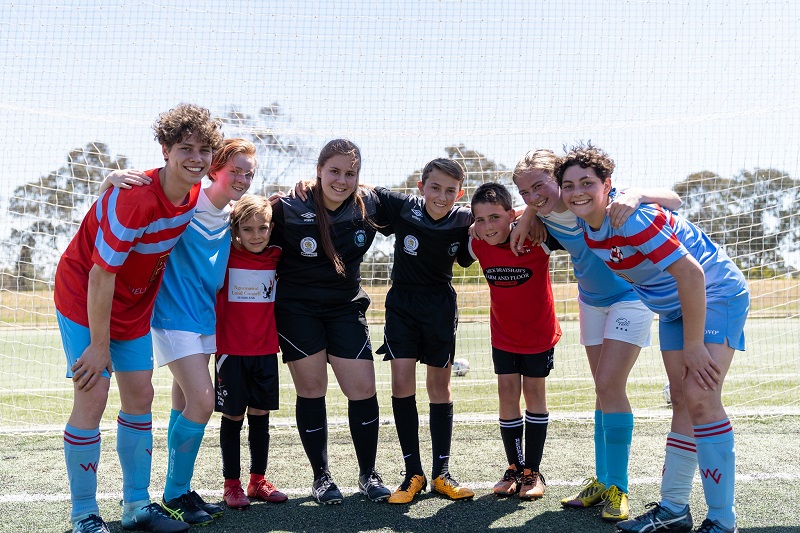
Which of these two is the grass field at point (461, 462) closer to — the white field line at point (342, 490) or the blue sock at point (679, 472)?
the white field line at point (342, 490)

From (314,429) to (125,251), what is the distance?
1.40m

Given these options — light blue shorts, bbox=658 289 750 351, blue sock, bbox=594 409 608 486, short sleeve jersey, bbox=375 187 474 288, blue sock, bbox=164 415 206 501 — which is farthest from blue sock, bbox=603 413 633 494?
blue sock, bbox=164 415 206 501

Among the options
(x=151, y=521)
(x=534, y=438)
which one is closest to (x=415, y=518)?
(x=534, y=438)

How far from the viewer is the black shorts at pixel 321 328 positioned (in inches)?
145

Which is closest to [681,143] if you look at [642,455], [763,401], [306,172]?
[763,401]

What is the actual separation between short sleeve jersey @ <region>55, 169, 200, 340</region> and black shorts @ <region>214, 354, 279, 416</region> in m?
0.54

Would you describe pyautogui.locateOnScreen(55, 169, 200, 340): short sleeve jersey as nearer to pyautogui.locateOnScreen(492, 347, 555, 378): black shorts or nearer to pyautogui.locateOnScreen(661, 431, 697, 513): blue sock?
pyautogui.locateOnScreen(492, 347, 555, 378): black shorts

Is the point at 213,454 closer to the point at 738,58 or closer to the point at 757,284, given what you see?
the point at 738,58

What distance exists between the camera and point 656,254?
9.42 feet

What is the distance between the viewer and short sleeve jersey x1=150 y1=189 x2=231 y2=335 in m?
3.39

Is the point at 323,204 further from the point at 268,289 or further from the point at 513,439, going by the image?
the point at 513,439

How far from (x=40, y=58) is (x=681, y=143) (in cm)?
561

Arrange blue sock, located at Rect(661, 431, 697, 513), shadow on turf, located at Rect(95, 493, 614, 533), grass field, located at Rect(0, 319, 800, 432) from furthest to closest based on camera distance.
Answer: grass field, located at Rect(0, 319, 800, 432) < shadow on turf, located at Rect(95, 493, 614, 533) < blue sock, located at Rect(661, 431, 697, 513)

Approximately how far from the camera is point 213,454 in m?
4.60
